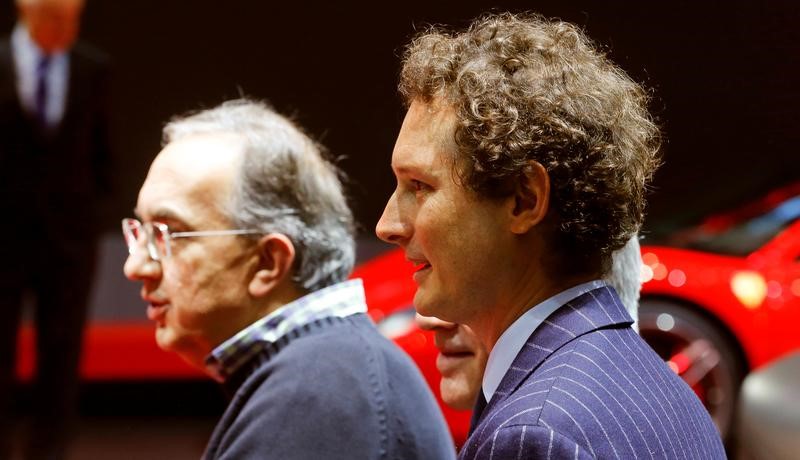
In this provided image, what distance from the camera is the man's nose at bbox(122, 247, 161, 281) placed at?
70.1 inches

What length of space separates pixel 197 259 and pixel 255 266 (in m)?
0.09

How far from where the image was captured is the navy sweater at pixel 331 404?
145 cm

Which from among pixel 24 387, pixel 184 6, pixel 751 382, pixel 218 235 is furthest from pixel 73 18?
pixel 751 382

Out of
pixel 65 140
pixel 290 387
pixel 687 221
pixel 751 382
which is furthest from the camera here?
pixel 687 221

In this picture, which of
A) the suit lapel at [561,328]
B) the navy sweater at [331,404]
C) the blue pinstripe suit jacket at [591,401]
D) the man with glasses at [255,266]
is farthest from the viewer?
the man with glasses at [255,266]

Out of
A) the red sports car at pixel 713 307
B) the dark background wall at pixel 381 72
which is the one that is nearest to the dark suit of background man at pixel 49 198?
the dark background wall at pixel 381 72

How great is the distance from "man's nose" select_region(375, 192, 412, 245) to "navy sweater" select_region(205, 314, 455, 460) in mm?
361

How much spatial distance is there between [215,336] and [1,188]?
2.00m

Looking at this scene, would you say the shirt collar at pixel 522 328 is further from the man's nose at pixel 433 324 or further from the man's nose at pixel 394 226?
the man's nose at pixel 433 324

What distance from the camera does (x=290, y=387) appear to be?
1.50m

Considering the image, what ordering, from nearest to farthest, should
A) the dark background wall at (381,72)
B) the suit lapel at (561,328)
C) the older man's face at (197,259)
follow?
1. the suit lapel at (561,328)
2. the older man's face at (197,259)
3. the dark background wall at (381,72)

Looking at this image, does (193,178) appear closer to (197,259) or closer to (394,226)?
(197,259)

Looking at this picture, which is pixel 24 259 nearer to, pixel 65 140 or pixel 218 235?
pixel 65 140

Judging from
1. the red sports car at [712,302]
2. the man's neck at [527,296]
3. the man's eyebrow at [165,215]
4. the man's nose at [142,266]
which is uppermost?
the man's neck at [527,296]
